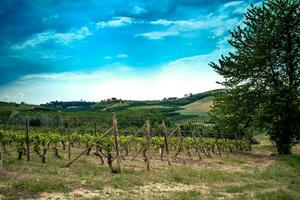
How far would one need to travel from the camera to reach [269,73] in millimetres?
34781

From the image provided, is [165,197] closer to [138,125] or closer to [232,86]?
[232,86]

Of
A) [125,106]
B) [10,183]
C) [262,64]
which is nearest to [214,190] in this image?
[10,183]

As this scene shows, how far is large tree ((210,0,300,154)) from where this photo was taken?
33.2m

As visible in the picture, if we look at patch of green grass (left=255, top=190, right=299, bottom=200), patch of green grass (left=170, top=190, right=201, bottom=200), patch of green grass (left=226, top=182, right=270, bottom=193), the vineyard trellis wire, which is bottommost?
patch of green grass (left=226, top=182, right=270, bottom=193)

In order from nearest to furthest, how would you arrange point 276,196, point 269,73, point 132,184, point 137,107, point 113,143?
point 276,196 < point 132,184 < point 113,143 < point 269,73 < point 137,107

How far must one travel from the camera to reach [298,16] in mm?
32562

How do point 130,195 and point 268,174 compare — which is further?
point 268,174

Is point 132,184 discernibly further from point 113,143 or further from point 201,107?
point 201,107

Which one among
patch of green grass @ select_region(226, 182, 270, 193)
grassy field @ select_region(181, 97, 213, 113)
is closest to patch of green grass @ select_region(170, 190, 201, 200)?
patch of green grass @ select_region(226, 182, 270, 193)

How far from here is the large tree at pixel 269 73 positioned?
33.2 meters

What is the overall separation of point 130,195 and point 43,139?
15213mm

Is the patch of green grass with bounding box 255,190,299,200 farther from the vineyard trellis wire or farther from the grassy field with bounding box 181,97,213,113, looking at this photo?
the grassy field with bounding box 181,97,213,113

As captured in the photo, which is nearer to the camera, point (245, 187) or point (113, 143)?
point (245, 187)

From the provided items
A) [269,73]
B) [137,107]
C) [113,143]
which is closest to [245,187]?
[113,143]
